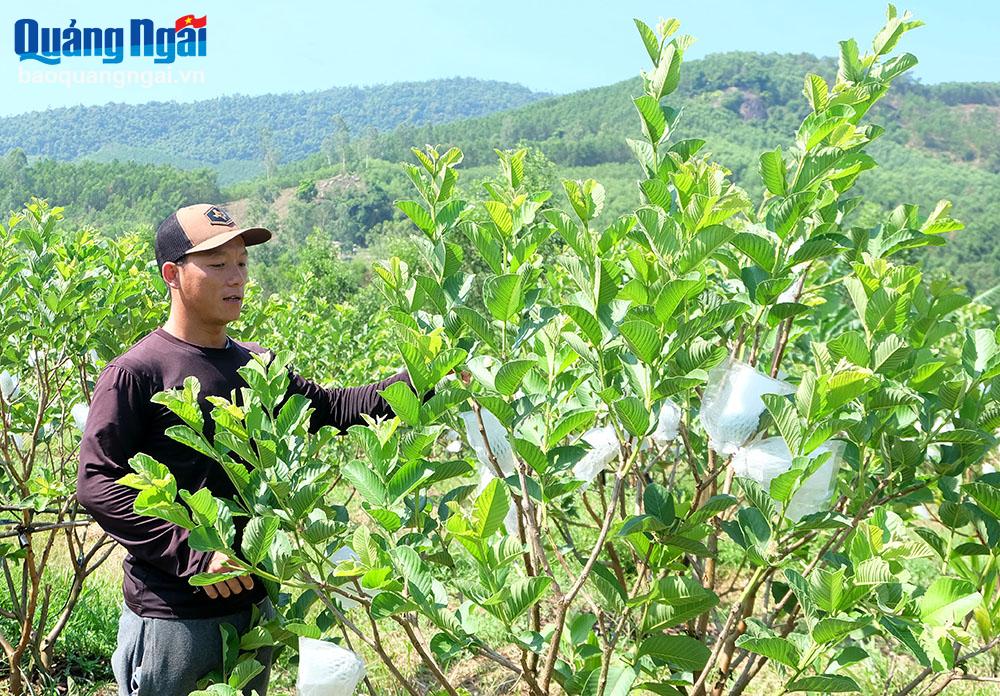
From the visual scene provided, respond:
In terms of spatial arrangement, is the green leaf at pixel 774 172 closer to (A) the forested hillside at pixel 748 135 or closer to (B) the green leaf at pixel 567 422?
(B) the green leaf at pixel 567 422

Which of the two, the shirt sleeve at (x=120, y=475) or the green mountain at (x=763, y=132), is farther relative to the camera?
the green mountain at (x=763, y=132)

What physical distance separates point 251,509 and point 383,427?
283mm

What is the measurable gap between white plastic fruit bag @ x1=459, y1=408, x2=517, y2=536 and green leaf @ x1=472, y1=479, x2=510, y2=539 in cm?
29

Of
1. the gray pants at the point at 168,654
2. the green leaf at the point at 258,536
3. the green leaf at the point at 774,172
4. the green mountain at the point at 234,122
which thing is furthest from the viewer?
the green mountain at the point at 234,122

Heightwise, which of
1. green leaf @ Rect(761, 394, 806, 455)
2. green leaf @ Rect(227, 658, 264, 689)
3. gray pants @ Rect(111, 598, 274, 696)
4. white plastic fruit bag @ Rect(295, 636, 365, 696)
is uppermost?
green leaf @ Rect(761, 394, 806, 455)

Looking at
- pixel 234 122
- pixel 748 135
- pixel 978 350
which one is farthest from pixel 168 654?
pixel 234 122

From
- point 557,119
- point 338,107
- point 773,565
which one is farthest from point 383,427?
point 338,107

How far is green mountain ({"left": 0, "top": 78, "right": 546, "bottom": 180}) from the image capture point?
12494cm

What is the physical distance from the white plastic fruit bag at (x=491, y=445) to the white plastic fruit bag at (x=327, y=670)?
344mm

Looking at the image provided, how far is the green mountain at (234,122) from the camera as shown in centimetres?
Result: 12494

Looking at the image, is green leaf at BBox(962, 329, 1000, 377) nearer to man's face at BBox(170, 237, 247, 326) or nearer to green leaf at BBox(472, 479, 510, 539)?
green leaf at BBox(472, 479, 510, 539)

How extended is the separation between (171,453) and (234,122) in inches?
6156

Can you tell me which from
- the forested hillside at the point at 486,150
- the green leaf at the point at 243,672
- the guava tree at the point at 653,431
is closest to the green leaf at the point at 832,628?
the guava tree at the point at 653,431

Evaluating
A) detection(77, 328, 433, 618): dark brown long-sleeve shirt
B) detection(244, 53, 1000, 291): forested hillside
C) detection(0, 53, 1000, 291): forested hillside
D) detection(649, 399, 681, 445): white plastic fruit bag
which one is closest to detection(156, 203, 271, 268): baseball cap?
detection(77, 328, 433, 618): dark brown long-sleeve shirt
